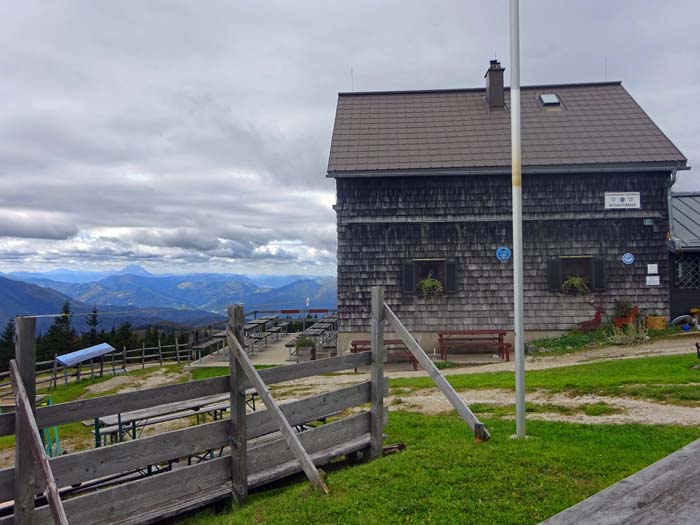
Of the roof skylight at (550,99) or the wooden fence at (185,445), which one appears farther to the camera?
the roof skylight at (550,99)

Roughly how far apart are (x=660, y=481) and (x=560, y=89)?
75.2ft

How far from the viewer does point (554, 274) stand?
1703 centimetres

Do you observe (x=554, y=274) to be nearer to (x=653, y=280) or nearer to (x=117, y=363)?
(x=653, y=280)

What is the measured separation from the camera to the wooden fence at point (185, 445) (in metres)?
3.81

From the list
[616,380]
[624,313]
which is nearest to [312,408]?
[616,380]

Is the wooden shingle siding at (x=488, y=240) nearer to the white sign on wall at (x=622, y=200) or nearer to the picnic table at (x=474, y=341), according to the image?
the white sign on wall at (x=622, y=200)

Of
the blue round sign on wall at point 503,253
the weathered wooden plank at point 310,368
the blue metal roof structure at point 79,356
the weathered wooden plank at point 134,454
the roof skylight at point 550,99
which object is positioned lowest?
the blue metal roof structure at point 79,356

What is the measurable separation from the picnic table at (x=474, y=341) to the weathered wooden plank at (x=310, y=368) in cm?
1056

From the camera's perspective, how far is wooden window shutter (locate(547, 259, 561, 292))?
17016mm

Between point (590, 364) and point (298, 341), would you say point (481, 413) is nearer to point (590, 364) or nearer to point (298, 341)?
point (590, 364)

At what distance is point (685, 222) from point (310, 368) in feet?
58.0

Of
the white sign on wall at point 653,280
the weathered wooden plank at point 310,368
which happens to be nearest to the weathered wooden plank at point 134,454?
the weathered wooden plank at point 310,368

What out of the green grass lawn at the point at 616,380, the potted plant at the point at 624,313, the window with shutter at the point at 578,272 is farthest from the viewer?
the window with shutter at the point at 578,272

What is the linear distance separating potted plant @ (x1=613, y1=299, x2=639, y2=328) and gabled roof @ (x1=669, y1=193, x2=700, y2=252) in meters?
2.27
